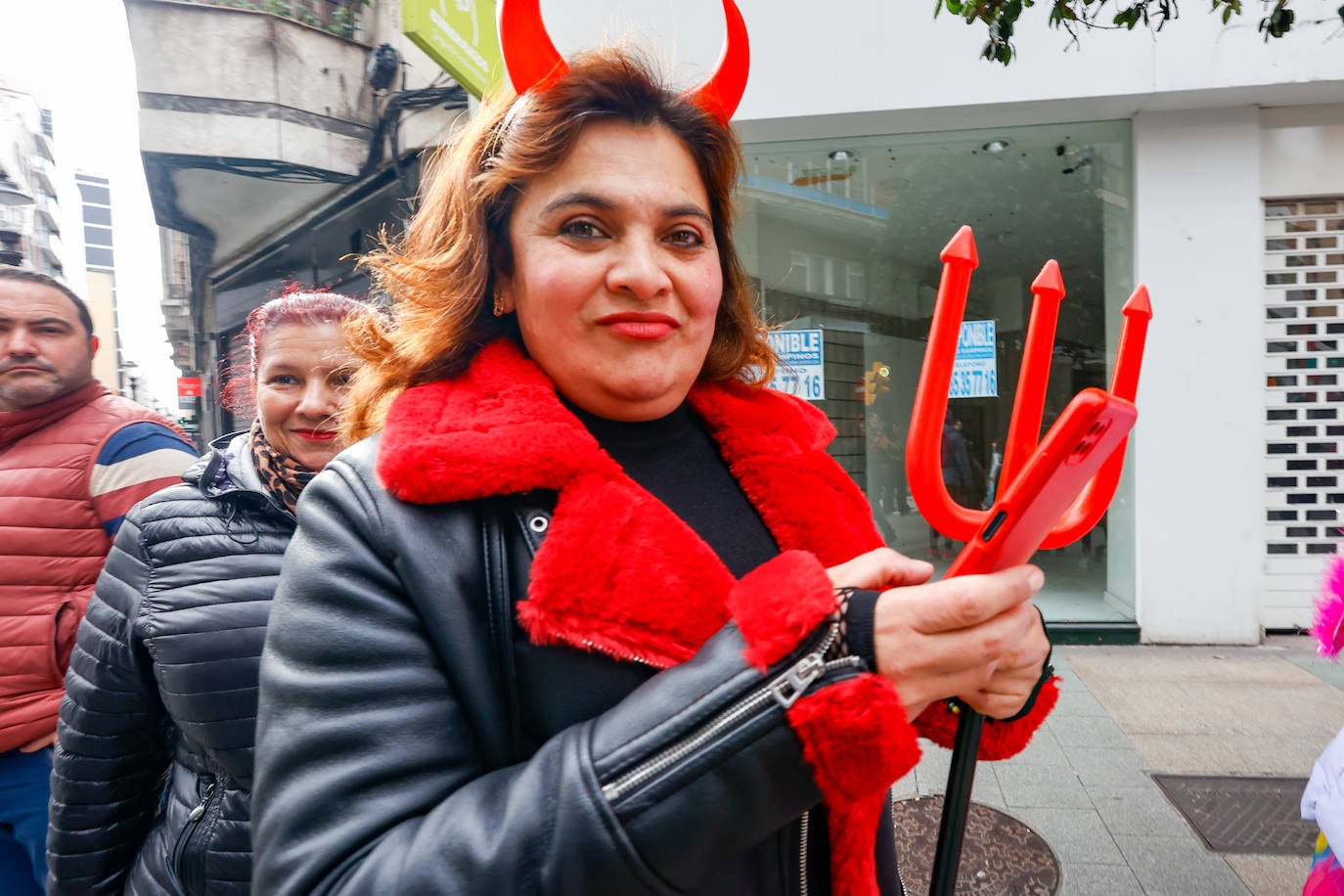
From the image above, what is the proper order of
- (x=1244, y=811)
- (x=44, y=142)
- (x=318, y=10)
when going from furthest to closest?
(x=44, y=142) < (x=318, y=10) < (x=1244, y=811)

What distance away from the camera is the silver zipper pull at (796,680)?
720 millimetres

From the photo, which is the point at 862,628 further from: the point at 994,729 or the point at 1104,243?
the point at 1104,243

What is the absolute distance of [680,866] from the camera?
720 mm

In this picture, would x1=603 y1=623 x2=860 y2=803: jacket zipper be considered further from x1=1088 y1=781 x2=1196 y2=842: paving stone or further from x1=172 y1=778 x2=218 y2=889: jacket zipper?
x1=1088 y1=781 x2=1196 y2=842: paving stone

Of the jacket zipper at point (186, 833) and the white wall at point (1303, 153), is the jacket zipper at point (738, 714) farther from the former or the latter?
the white wall at point (1303, 153)

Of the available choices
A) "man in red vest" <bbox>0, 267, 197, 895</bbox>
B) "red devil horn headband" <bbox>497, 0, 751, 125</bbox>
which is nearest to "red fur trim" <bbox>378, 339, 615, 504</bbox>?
"red devil horn headband" <bbox>497, 0, 751, 125</bbox>

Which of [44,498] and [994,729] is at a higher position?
[44,498]

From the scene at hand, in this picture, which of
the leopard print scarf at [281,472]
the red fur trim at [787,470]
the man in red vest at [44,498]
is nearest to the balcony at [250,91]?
the man in red vest at [44,498]

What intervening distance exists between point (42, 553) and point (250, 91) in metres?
6.76

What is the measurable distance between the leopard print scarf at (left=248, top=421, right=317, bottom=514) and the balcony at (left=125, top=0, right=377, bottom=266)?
276 inches

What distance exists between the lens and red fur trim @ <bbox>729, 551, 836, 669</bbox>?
73 cm

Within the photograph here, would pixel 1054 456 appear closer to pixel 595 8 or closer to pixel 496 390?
pixel 496 390

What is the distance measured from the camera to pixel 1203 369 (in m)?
5.04

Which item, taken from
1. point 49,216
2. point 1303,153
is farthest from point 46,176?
point 1303,153
